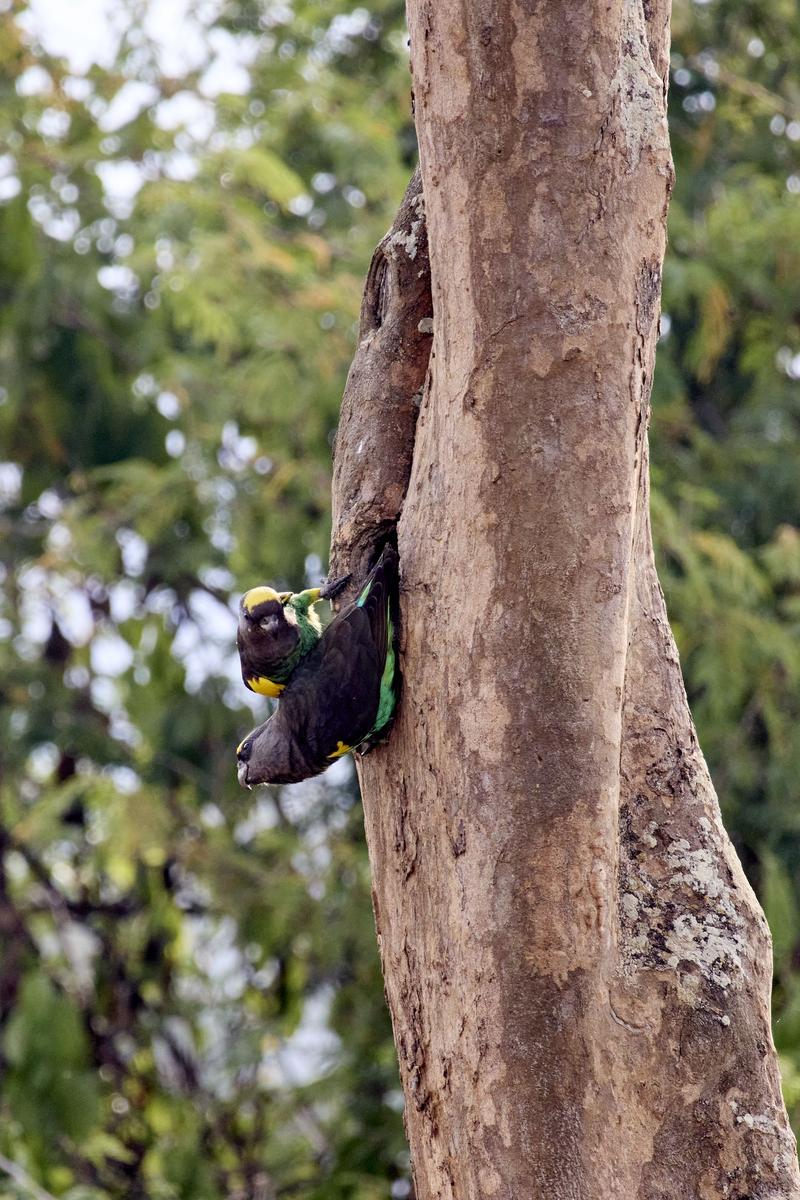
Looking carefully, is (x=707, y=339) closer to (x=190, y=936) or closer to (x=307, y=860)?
(x=307, y=860)

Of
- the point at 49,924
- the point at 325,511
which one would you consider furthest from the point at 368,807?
the point at 49,924

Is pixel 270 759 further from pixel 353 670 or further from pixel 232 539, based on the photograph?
pixel 232 539

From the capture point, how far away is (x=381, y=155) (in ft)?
17.2

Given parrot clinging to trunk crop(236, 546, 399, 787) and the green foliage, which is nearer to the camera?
parrot clinging to trunk crop(236, 546, 399, 787)

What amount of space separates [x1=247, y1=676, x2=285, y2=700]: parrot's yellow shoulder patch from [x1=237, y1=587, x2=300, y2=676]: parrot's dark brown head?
4 cm

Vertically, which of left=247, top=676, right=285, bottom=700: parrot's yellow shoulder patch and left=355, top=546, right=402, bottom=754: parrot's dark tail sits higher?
left=355, top=546, right=402, bottom=754: parrot's dark tail

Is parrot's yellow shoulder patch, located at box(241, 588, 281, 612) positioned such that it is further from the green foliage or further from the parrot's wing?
the green foliage

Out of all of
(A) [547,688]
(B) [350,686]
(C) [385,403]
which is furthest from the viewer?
(C) [385,403]

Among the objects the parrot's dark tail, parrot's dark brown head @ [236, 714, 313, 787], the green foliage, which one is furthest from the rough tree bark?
the green foliage

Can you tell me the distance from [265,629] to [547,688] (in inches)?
21.3

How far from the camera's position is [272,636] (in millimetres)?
2297

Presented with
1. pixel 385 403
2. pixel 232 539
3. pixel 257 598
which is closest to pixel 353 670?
pixel 257 598

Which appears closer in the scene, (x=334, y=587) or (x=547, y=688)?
(x=547, y=688)

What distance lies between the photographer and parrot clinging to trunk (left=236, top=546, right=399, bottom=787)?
2141mm
